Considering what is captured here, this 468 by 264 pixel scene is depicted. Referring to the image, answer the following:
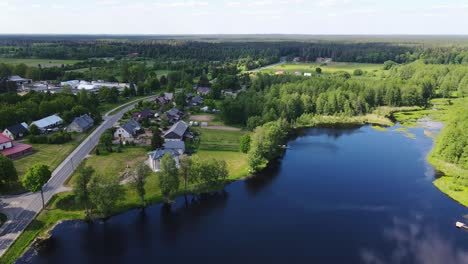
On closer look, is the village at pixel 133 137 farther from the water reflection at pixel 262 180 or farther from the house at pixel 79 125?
the water reflection at pixel 262 180

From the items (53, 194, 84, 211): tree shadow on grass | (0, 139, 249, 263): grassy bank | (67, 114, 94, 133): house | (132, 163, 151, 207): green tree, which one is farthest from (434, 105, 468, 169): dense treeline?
(67, 114, 94, 133): house

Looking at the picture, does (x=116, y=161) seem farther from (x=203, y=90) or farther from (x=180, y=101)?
(x=203, y=90)

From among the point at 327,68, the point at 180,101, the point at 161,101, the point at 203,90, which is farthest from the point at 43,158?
the point at 327,68

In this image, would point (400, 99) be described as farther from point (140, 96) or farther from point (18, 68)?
point (18, 68)

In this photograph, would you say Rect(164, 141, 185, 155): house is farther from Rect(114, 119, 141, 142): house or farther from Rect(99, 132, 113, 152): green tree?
Rect(114, 119, 141, 142): house

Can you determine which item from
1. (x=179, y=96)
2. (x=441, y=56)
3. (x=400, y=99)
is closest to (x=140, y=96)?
(x=179, y=96)

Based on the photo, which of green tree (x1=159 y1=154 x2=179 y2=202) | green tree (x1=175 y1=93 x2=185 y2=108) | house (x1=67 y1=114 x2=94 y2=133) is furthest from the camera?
green tree (x1=175 y1=93 x2=185 y2=108)
